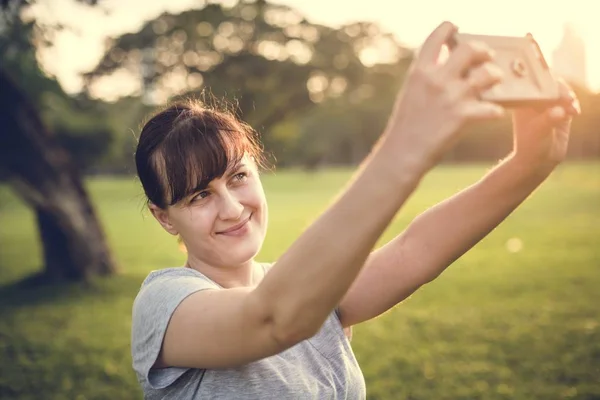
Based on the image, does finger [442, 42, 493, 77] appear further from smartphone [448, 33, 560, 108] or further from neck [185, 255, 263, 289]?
neck [185, 255, 263, 289]

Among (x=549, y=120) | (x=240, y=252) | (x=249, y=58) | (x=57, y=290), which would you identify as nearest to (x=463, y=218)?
(x=549, y=120)

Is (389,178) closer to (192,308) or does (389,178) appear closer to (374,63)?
(192,308)

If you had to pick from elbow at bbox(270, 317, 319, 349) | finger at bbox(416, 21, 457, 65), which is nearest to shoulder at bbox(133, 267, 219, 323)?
elbow at bbox(270, 317, 319, 349)

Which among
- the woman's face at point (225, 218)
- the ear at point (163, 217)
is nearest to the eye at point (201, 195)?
the woman's face at point (225, 218)

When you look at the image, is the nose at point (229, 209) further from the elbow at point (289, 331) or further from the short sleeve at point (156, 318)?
the elbow at point (289, 331)

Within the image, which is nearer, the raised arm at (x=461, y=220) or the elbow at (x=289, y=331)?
the elbow at (x=289, y=331)

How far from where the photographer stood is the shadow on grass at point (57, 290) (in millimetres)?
8469

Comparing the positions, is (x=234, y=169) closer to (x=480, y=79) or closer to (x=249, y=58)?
(x=480, y=79)

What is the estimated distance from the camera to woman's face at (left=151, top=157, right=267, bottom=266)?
1.57 m

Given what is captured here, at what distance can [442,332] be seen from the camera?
247 inches

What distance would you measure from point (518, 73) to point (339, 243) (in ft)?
1.32

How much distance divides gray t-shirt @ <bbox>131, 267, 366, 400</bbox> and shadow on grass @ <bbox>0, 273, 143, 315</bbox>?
725 centimetres

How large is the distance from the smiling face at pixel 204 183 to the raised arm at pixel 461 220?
1.16 feet

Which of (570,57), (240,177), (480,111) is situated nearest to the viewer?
(480,111)
